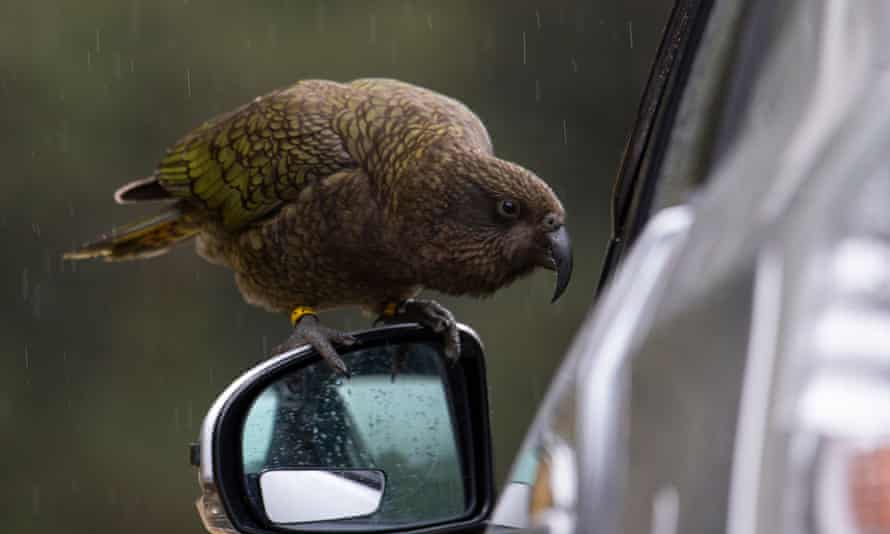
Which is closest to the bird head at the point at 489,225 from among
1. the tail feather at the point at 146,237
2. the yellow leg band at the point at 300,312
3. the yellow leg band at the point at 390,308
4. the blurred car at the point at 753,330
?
the yellow leg band at the point at 390,308

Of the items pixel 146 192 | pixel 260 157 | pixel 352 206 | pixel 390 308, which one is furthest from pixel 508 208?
pixel 146 192

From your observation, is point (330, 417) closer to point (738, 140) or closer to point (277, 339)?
point (738, 140)

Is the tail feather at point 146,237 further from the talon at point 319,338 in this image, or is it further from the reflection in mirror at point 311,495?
the reflection in mirror at point 311,495

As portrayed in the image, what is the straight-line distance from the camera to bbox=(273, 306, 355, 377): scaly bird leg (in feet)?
8.50

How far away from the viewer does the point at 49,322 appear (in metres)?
11.9

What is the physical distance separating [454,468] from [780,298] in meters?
1.35

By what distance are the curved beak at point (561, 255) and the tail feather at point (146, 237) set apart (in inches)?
54.6

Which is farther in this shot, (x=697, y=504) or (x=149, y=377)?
(x=149, y=377)

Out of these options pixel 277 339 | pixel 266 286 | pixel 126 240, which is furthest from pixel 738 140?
pixel 277 339

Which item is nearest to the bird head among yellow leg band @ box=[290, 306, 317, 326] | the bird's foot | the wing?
the bird's foot

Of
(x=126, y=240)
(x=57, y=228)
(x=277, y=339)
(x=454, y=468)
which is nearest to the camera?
(x=454, y=468)

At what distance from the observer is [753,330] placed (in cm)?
104

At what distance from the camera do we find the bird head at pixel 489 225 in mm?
3414

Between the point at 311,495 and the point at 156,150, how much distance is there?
994 centimetres
